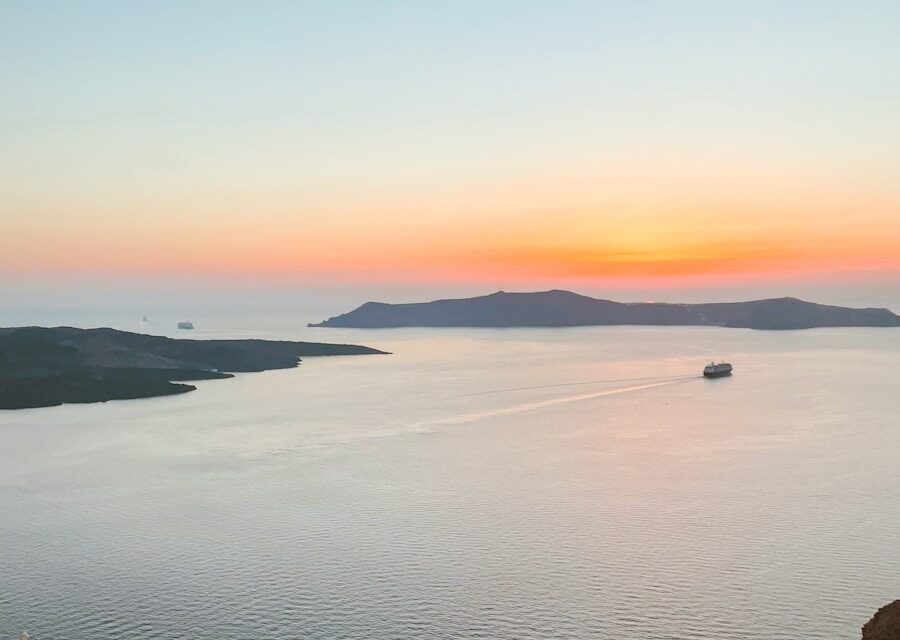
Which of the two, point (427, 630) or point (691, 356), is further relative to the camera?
point (691, 356)

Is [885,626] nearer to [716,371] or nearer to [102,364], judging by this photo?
[716,371]

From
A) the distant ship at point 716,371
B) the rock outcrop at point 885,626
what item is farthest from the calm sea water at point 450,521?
the distant ship at point 716,371

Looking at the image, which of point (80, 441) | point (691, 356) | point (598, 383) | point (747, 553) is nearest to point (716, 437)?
point (747, 553)

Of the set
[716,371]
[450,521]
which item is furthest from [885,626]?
[716,371]

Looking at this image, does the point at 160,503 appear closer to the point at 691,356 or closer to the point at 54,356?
the point at 54,356

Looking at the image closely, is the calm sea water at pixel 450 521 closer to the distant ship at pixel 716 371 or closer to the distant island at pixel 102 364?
the distant island at pixel 102 364
